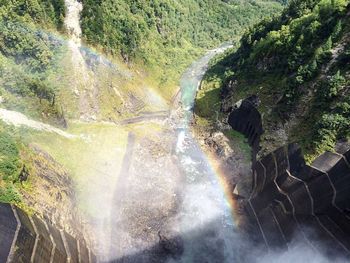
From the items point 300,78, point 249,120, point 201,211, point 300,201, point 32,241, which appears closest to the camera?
point 32,241

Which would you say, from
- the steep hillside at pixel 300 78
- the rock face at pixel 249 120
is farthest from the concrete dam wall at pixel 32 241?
the rock face at pixel 249 120

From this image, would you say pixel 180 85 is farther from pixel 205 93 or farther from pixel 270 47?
pixel 270 47

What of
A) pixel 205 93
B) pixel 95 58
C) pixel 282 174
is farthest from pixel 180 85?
pixel 282 174

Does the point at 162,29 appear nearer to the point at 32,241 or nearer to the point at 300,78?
the point at 300,78

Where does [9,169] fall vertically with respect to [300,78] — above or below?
below

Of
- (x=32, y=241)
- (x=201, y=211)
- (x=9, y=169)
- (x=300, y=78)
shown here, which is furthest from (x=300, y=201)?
(x=9, y=169)

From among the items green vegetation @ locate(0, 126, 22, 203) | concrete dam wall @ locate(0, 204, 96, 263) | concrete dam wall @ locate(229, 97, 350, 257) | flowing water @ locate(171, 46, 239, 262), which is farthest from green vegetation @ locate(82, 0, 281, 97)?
concrete dam wall @ locate(0, 204, 96, 263)

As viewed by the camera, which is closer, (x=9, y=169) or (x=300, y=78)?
(x=9, y=169)
